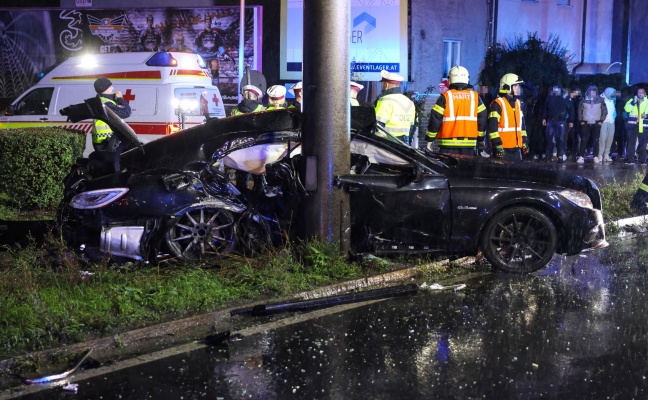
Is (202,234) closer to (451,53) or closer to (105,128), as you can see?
(105,128)

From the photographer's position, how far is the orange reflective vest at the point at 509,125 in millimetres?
12383

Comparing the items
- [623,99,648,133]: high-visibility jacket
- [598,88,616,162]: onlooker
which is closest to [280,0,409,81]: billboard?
[598,88,616,162]: onlooker

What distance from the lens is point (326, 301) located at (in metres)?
6.83

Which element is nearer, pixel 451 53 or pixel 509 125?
pixel 509 125

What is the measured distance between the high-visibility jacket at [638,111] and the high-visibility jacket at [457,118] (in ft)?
35.6

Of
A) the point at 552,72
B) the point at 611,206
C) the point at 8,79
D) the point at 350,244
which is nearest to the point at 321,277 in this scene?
the point at 350,244

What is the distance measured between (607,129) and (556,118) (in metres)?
1.39

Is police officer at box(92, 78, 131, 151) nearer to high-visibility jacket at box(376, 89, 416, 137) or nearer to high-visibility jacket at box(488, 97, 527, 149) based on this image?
high-visibility jacket at box(376, 89, 416, 137)

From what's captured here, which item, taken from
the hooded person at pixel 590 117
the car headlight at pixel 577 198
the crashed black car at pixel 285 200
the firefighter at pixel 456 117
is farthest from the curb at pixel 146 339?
the hooded person at pixel 590 117

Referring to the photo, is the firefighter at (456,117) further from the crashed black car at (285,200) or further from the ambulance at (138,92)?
the ambulance at (138,92)

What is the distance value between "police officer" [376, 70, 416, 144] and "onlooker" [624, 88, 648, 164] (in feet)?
36.4

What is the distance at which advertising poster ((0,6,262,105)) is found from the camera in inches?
900

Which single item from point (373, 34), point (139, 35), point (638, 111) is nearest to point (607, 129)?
point (638, 111)

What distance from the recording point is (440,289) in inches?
296
